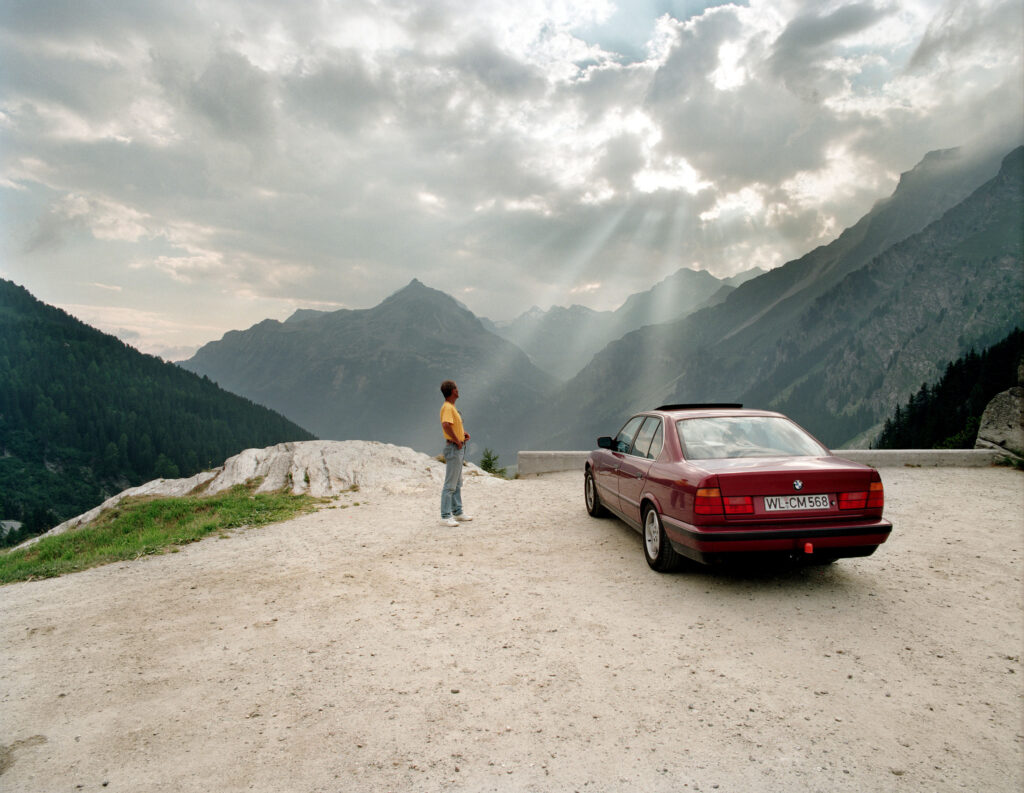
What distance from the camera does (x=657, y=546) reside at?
18.5 feet

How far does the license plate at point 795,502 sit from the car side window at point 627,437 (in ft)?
7.38

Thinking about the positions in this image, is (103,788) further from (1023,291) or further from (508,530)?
(1023,291)

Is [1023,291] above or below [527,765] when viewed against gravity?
above

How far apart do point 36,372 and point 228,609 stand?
18689 centimetres

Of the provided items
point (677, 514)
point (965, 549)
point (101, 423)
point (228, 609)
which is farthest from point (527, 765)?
point (101, 423)

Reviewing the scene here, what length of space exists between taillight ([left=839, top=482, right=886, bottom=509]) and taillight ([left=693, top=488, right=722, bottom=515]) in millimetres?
1087

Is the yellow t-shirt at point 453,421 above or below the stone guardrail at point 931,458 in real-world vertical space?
above

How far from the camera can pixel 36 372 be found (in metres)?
147

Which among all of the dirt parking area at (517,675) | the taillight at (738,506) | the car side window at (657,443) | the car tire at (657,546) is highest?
the car side window at (657,443)

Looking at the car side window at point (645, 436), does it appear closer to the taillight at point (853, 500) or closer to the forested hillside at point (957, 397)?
the taillight at point (853, 500)

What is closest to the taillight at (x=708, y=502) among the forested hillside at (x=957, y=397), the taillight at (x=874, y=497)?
the taillight at (x=874, y=497)

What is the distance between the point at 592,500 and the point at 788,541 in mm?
4064

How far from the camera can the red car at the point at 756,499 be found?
4.71 metres

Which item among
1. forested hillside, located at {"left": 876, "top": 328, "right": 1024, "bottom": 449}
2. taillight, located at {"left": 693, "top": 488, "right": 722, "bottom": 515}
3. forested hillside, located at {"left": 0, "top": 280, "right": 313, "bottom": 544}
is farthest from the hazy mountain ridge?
taillight, located at {"left": 693, "top": 488, "right": 722, "bottom": 515}
